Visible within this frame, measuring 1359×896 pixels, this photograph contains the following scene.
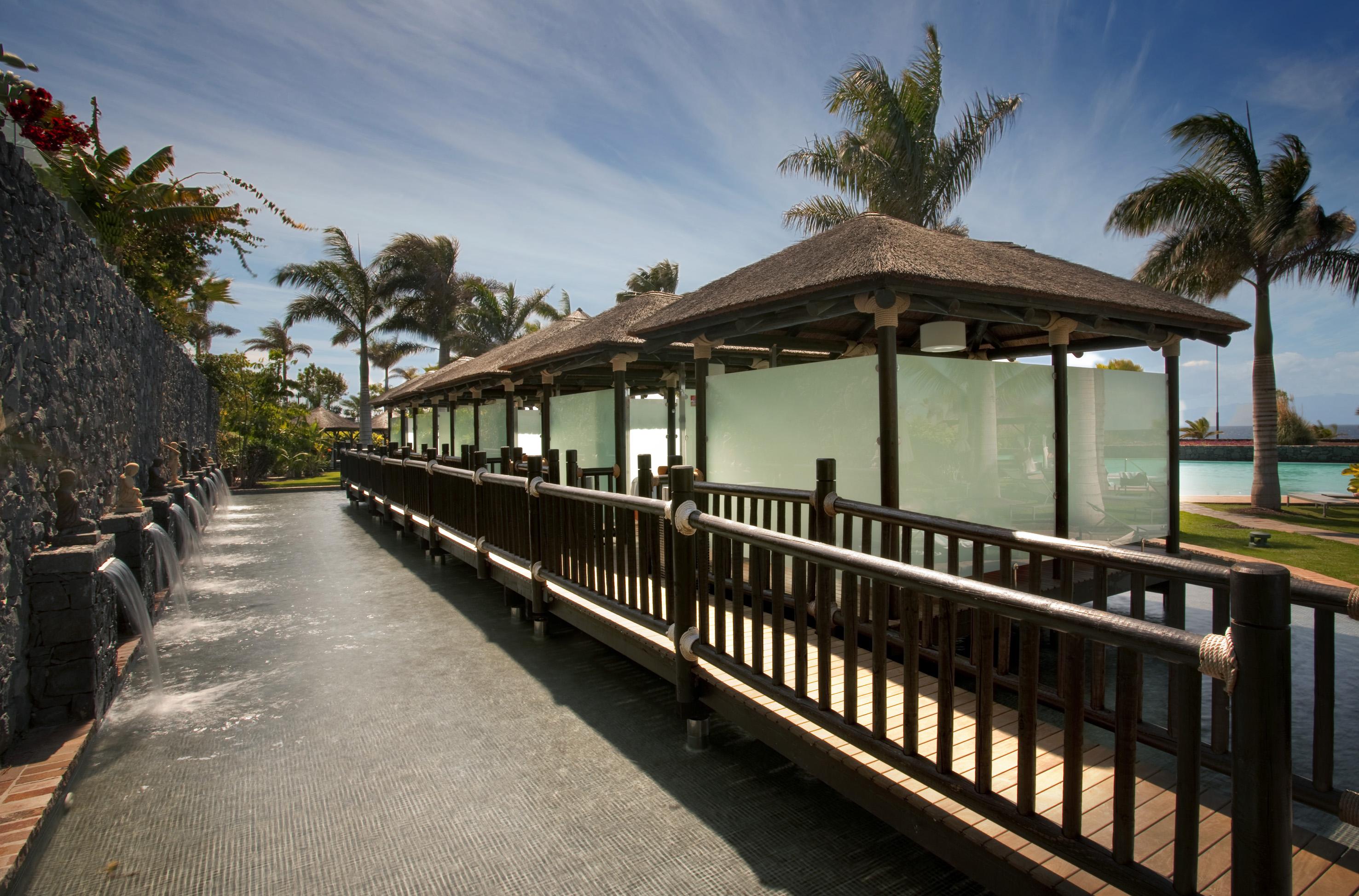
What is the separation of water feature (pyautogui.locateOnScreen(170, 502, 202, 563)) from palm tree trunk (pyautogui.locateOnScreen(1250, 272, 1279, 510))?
20.6 metres

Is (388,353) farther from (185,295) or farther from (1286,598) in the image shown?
(1286,598)

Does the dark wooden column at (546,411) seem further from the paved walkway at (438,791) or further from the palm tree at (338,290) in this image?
the palm tree at (338,290)

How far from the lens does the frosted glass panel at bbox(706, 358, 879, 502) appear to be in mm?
5305

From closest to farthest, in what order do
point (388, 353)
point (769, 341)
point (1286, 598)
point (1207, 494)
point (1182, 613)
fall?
point (1286, 598) < point (1182, 613) < point (769, 341) < point (1207, 494) < point (388, 353)

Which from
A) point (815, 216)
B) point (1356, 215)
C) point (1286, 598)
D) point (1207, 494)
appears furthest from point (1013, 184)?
point (1286, 598)

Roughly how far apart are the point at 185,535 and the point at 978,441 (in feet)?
30.0

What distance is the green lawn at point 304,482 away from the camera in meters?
23.5

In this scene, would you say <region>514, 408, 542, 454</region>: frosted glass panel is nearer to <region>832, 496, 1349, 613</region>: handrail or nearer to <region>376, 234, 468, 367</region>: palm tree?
<region>832, 496, 1349, 613</region>: handrail

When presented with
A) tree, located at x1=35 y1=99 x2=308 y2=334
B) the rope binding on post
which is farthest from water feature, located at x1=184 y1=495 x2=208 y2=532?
the rope binding on post

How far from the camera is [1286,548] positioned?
432 inches

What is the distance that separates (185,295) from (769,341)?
15.8 meters

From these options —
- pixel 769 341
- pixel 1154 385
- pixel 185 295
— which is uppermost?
pixel 185 295

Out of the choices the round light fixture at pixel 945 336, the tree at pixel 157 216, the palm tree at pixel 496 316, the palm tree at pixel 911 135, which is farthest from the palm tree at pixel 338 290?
the round light fixture at pixel 945 336

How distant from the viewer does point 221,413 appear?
2272 centimetres
